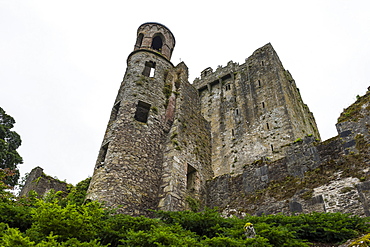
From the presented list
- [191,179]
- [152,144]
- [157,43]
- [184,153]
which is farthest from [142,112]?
[157,43]

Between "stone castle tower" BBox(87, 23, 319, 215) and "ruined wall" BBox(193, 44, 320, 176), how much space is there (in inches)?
3.1

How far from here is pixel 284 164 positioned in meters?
11.0

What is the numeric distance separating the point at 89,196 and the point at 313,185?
7.30 m

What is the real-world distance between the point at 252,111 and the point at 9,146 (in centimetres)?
1686

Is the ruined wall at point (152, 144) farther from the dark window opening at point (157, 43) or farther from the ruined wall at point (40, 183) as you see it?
the ruined wall at point (40, 183)

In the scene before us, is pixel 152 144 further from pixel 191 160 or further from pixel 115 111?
pixel 115 111

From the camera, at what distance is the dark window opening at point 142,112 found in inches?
540

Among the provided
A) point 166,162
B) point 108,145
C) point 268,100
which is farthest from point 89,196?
point 268,100

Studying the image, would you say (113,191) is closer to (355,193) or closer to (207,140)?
(207,140)

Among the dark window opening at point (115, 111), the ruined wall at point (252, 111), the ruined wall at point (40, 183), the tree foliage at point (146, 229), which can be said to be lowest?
the tree foliage at point (146, 229)

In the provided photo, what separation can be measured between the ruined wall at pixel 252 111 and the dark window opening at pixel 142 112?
784 centimetres

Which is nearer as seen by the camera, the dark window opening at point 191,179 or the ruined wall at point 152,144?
the ruined wall at point 152,144

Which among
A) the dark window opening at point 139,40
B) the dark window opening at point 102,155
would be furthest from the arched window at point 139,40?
the dark window opening at point 102,155

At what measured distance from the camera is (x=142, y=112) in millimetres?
14141
